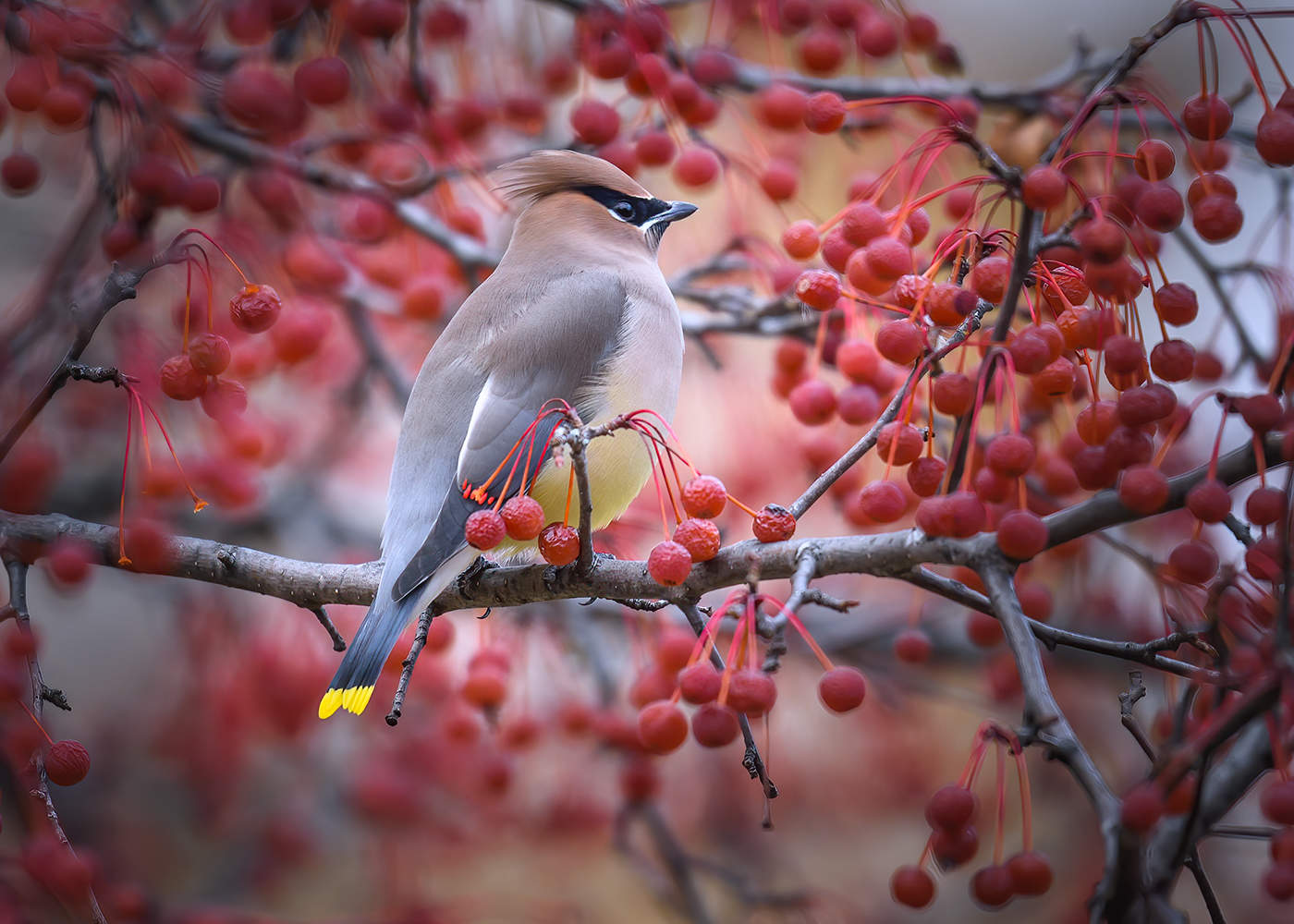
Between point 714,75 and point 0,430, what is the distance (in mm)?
1745

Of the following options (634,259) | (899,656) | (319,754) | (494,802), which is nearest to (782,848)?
(494,802)

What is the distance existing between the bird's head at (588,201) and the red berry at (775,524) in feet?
4.58

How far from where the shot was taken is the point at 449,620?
309 centimetres

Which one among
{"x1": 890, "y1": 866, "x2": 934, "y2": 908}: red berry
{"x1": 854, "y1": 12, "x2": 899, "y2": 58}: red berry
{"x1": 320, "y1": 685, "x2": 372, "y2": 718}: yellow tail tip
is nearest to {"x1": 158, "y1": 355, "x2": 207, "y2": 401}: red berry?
{"x1": 320, "y1": 685, "x2": 372, "y2": 718}: yellow tail tip

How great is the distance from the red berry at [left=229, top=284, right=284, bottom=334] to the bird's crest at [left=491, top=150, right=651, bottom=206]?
102 cm

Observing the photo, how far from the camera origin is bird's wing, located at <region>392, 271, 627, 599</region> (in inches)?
90.0

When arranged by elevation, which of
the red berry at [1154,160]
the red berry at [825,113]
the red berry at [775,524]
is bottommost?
the red berry at [775,524]

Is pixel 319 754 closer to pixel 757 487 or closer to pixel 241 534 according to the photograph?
pixel 241 534

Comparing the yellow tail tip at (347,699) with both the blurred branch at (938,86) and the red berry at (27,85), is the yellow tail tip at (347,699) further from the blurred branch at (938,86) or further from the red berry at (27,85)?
the blurred branch at (938,86)

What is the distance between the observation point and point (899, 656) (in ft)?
8.80


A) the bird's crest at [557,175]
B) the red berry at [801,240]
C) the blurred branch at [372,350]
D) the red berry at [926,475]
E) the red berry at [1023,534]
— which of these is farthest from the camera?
the blurred branch at [372,350]

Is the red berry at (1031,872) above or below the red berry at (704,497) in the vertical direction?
below

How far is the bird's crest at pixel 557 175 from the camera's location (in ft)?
9.38

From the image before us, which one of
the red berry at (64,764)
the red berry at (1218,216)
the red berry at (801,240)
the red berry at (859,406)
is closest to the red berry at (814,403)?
the red berry at (859,406)
